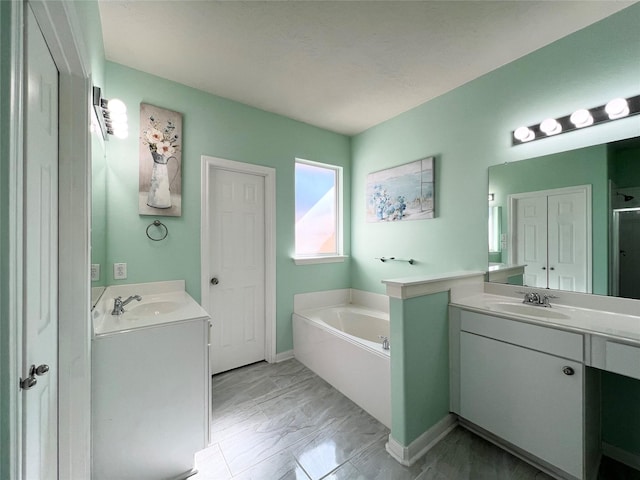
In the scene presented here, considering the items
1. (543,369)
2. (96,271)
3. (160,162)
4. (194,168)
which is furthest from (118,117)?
(543,369)

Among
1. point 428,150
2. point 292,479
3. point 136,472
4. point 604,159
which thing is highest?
point 428,150

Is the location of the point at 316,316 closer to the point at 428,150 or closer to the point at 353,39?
the point at 428,150

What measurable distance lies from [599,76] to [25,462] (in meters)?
3.10

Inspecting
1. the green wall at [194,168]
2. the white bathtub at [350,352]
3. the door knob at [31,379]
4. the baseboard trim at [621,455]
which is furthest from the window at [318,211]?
the baseboard trim at [621,455]

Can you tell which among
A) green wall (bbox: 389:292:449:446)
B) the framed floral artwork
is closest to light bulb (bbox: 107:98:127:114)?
green wall (bbox: 389:292:449:446)

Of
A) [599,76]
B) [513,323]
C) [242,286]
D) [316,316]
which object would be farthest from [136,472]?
[599,76]

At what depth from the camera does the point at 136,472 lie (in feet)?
4.28

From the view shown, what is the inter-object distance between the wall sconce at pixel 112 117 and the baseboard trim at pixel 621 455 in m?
3.48

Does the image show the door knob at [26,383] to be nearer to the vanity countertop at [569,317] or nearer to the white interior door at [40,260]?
the white interior door at [40,260]

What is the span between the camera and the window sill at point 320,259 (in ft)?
9.54

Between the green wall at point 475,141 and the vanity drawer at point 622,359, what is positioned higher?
the green wall at point 475,141

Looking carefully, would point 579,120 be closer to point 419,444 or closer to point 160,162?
point 419,444

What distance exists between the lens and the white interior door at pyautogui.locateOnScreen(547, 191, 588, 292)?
1.67 m

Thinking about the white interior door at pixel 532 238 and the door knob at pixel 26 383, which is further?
the white interior door at pixel 532 238
